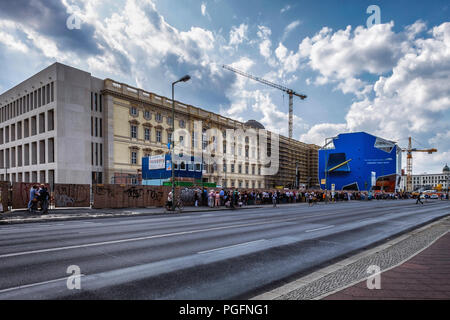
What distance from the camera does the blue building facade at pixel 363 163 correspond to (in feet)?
292

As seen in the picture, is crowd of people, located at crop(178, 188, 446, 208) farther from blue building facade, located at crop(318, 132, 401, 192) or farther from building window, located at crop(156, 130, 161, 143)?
blue building facade, located at crop(318, 132, 401, 192)

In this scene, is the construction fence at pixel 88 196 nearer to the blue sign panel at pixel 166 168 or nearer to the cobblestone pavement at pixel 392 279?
the blue sign panel at pixel 166 168

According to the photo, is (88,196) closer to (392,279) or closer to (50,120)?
(392,279)

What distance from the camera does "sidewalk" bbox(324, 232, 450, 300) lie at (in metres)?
3.87

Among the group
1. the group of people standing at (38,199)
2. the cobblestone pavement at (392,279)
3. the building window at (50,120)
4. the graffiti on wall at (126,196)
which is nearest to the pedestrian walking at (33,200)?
the group of people standing at (38,199)

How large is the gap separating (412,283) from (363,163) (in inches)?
3787

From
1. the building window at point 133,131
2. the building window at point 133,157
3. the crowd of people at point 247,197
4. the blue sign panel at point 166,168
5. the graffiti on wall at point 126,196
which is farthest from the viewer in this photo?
the building window at point 133,131

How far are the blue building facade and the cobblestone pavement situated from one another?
8525 centimetres

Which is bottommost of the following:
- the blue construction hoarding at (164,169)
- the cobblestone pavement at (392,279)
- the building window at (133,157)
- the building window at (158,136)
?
the cobblestone pavement at (392,279)

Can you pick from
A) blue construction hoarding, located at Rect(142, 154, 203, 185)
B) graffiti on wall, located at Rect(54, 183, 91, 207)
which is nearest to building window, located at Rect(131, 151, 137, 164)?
blue construction hoarding, located at Rect(142, 154, 203, 185)

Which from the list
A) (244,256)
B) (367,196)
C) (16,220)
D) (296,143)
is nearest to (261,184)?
(367,196)

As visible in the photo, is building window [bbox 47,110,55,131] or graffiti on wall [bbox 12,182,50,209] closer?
graffiti on wall [bbox 12,182,50,209]

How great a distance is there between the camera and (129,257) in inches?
244
